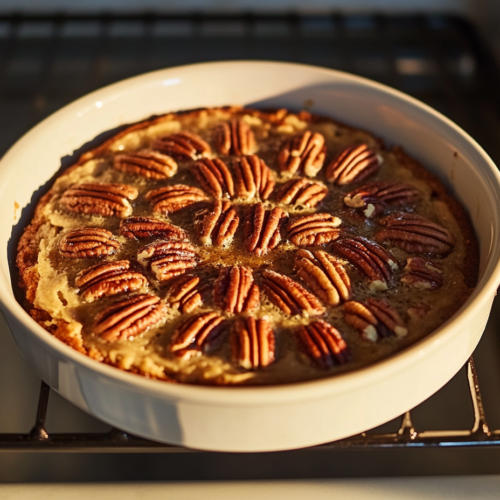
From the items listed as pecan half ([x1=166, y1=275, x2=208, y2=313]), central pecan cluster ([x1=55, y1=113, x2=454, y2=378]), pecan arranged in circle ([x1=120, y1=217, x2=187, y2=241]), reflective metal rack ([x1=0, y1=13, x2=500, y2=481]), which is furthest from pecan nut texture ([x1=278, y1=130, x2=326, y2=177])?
reflective metal rack ([x1=0, y1=13, x2=500, y2=481])

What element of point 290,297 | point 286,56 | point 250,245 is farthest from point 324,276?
point 286,56

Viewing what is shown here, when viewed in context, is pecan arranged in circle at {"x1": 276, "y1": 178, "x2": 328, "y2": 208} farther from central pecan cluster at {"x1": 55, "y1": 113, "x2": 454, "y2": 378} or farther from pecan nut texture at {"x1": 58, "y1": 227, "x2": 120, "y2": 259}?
pecan nut texture at {"x1": 58, "y1": 227, "x2": 120, "y2": 259}

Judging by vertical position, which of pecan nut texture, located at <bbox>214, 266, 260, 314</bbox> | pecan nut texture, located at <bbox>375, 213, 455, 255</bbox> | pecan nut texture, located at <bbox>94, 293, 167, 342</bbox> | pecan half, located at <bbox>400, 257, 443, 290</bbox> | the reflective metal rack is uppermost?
the reflective metal rack

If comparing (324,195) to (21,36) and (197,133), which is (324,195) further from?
(21,36)

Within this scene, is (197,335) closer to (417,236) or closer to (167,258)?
(167,258)

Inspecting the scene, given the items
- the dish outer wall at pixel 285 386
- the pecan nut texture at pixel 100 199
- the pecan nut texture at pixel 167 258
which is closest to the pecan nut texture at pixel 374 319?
the dish outer wall at pixel 285 386

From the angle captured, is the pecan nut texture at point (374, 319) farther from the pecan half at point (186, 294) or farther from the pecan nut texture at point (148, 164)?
the pecan nut texture at point (148, 164)

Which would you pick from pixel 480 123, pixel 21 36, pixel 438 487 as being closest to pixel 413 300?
pixel 438 487
